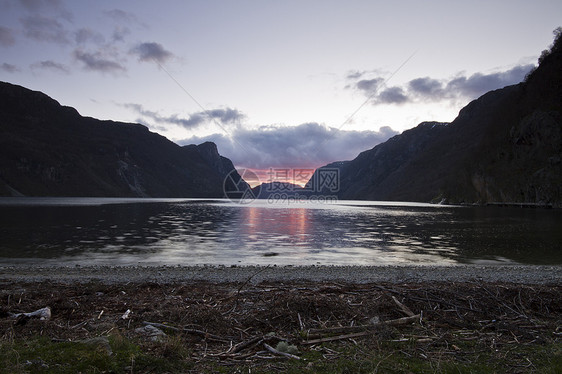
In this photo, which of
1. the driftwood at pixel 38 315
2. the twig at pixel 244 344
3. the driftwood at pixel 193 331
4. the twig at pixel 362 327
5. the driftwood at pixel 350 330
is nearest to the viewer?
the twig at pixel 244 344

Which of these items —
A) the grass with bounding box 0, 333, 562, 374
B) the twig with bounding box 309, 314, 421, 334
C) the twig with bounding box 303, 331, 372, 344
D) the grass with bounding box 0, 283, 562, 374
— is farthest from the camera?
the twig with bounding box 309, 314, 421, 334

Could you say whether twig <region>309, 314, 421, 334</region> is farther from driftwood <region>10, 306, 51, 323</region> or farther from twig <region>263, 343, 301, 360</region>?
driftwood <region>10, 306, 51, 323</region>

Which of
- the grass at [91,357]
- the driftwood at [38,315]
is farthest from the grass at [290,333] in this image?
the driftwood at [38,315]

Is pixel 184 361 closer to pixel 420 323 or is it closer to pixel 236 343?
pixel 236 343

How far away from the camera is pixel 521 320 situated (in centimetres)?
912

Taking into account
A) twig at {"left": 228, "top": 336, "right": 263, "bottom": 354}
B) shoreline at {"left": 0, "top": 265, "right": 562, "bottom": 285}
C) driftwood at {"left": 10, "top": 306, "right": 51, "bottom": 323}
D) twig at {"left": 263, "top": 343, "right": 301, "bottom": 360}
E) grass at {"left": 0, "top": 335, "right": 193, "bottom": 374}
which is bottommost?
shoreline at {"left": 0, "top": 265, "right": 562, "bottom": 285}

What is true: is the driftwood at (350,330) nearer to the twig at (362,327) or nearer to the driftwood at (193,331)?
the twig at (362,327)

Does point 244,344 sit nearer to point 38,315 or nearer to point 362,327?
point 362,327

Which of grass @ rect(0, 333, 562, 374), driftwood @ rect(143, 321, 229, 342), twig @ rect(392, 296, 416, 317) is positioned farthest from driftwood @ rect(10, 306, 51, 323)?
twig @ rect(392, 296, 416, 317)

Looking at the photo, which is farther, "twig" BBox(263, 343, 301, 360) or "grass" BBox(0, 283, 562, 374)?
"twig" BBox(263, 343, 301, 360)

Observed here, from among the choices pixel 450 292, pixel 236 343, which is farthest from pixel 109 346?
pixel 450 292

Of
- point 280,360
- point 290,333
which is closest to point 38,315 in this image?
point 290,333

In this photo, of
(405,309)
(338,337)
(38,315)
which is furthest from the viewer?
(405,309)

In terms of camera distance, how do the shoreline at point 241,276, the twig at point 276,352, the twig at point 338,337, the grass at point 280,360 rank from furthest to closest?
the shoreline at point 241,276, the twig at point 338,337, the twig at point 276,352, the grass at point 280,360
